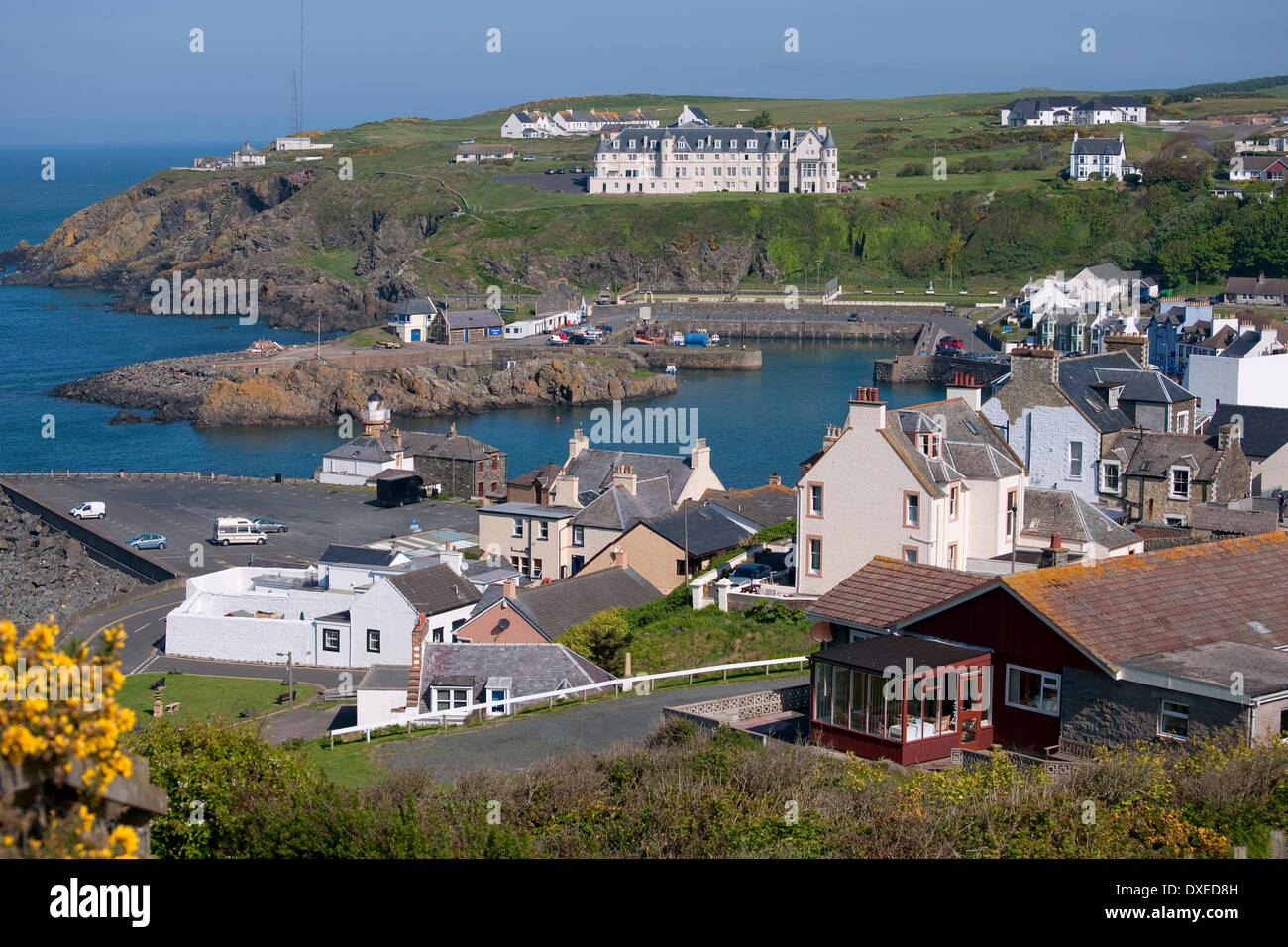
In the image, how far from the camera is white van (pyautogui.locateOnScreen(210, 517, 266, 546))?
138 feet

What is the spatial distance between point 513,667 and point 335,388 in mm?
59739

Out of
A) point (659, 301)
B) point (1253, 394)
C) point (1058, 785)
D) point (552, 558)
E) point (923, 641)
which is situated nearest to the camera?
point (1058, 785)

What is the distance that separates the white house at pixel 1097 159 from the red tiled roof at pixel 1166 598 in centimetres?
12717

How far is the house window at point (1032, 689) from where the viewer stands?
14594 mm

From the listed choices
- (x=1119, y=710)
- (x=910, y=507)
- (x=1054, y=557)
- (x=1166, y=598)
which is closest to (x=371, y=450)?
(x=910, y=507)

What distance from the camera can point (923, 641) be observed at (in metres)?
15.3

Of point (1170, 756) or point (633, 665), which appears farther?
point (633, 665)

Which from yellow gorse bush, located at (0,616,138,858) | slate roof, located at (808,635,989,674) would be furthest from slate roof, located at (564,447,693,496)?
yellow gorse bush, located at (0,616,138,858)

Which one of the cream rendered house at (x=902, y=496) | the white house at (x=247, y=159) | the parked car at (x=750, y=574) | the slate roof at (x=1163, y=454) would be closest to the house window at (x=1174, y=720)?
the cream rendered house at (x=902, y=496)

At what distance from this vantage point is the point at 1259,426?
108 feet

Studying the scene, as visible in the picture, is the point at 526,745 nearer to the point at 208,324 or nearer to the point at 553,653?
the point at 553,653

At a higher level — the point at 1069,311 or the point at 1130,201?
the point at 1130,201
